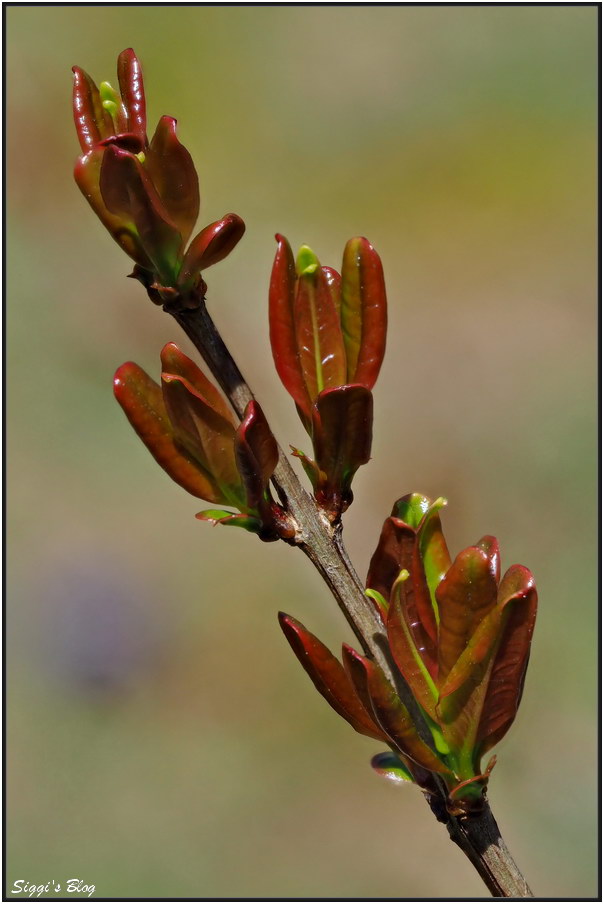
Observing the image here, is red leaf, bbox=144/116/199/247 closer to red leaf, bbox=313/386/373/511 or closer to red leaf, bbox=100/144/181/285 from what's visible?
red leaf, bbox=100/144/181/285

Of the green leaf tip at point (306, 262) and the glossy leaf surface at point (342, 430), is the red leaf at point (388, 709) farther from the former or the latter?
the green leaf tip at point (306, 262)

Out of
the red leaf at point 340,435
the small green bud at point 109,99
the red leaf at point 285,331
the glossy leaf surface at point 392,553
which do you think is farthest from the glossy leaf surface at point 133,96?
the glossy leaf surface at point 392,553

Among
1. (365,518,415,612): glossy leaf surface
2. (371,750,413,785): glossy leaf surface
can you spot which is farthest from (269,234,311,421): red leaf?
(371,750,413,785): glossy leaf surface

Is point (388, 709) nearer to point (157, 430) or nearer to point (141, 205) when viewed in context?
point (157, 430)

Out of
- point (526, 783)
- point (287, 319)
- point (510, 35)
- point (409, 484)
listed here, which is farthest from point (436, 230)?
point (287, 319)

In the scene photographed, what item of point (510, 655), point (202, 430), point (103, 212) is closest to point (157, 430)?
point (202, 430)

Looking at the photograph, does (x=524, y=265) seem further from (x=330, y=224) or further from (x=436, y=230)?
(x=330, y=224)
